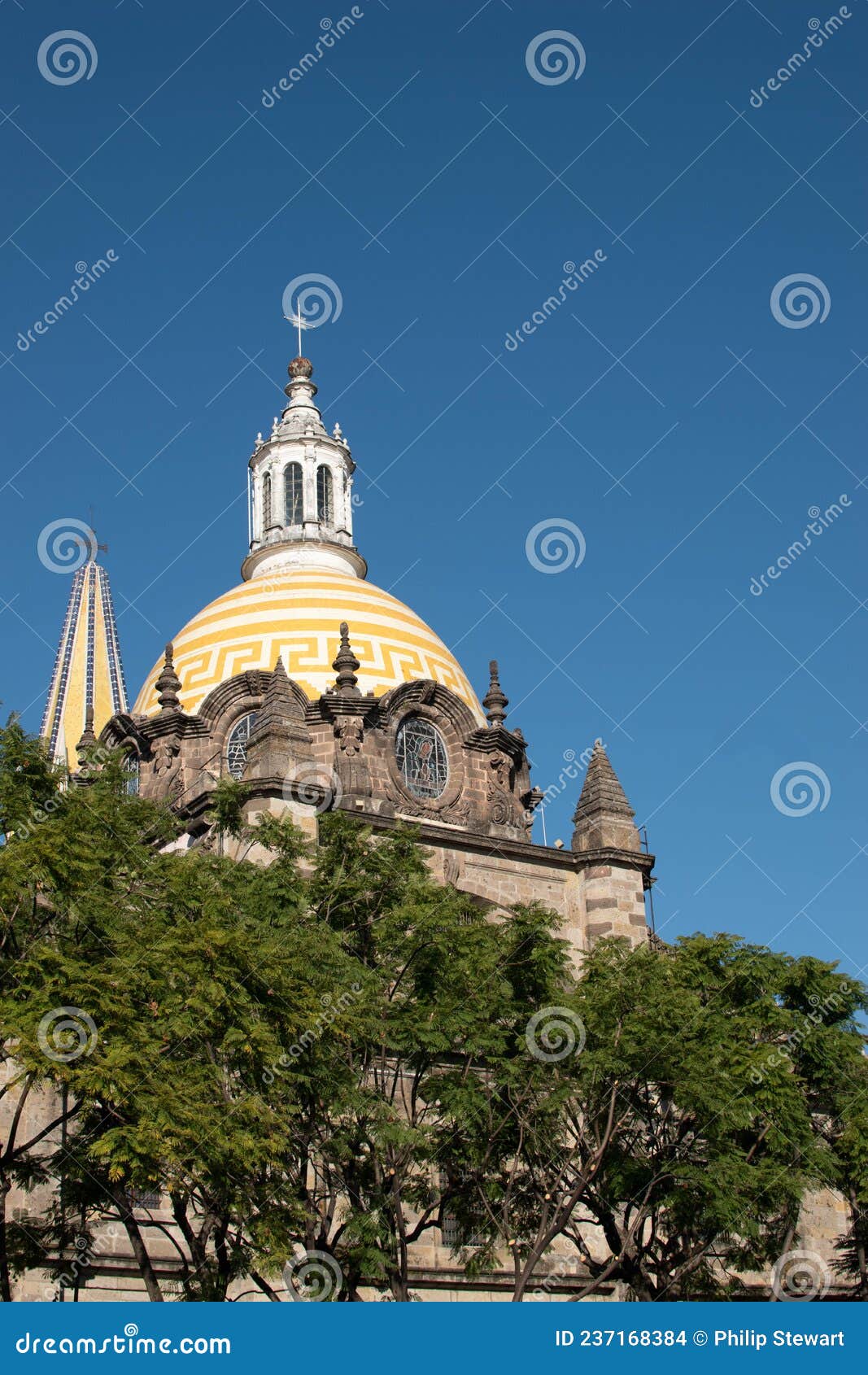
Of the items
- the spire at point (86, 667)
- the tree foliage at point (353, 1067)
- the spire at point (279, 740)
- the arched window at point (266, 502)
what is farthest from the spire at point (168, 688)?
the spire at point (86, 667)

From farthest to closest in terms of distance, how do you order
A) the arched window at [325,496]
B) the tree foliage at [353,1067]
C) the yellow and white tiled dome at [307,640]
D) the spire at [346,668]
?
the arched window at [325,496]
the yellow and white tiled dome at [307,640]
the spire at [346,668]
the tree foliage at [353,1067]

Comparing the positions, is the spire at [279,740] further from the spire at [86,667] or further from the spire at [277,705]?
the spire at [86,667]

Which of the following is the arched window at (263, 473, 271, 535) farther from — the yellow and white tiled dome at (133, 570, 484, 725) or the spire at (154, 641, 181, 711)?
the spire at (154, 641, 181, 711)

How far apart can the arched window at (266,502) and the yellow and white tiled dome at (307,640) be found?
13.8ft

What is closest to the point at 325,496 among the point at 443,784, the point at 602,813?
the point at 443,784

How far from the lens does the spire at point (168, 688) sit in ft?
124

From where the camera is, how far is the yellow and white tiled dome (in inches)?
1527

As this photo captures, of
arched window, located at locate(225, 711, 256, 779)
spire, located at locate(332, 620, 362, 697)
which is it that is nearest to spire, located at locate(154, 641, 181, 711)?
arched window, located at locate(225, 711, 256, 779)


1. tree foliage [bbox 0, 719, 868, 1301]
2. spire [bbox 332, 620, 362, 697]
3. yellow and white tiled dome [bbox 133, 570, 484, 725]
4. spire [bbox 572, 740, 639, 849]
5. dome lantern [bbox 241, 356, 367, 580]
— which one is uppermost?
dome lantern [bbox 241, 356, 367, 580]

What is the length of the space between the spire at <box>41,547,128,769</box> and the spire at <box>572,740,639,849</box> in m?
33.4

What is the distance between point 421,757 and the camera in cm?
3766
